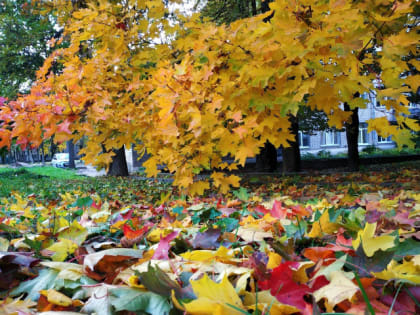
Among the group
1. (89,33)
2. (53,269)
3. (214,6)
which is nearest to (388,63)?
(53,269)

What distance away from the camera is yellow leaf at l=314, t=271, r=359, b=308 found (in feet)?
2.17

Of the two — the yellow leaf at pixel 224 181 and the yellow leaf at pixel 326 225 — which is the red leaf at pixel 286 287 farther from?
the yellow leaf at pixel 224 181

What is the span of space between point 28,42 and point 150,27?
9798 mm

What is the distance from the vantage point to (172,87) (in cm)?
266

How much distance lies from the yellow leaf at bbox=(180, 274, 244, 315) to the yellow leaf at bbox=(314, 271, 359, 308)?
0.17m

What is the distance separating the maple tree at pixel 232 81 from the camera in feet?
6.29

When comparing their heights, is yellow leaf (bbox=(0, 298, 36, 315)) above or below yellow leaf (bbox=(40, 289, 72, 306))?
below

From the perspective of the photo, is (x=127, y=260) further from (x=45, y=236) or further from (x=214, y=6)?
(x=214, y=6)

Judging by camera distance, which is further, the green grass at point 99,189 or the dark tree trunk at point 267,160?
the dark tree trunk at point 267,160

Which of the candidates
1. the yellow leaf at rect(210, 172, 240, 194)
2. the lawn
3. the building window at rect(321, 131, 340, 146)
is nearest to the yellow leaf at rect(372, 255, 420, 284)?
the lawn

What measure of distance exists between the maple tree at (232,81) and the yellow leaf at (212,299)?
4.55ft

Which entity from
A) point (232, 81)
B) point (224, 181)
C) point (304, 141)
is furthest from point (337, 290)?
point (304, 141)

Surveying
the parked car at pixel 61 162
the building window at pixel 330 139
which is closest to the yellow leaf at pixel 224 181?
the building window at pixel 330 139

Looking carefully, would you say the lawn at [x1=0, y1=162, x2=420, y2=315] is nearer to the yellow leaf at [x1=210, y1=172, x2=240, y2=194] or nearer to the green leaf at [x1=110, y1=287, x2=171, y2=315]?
the green leaf at [x1=110, y1=287, x2=171, y2=315]
